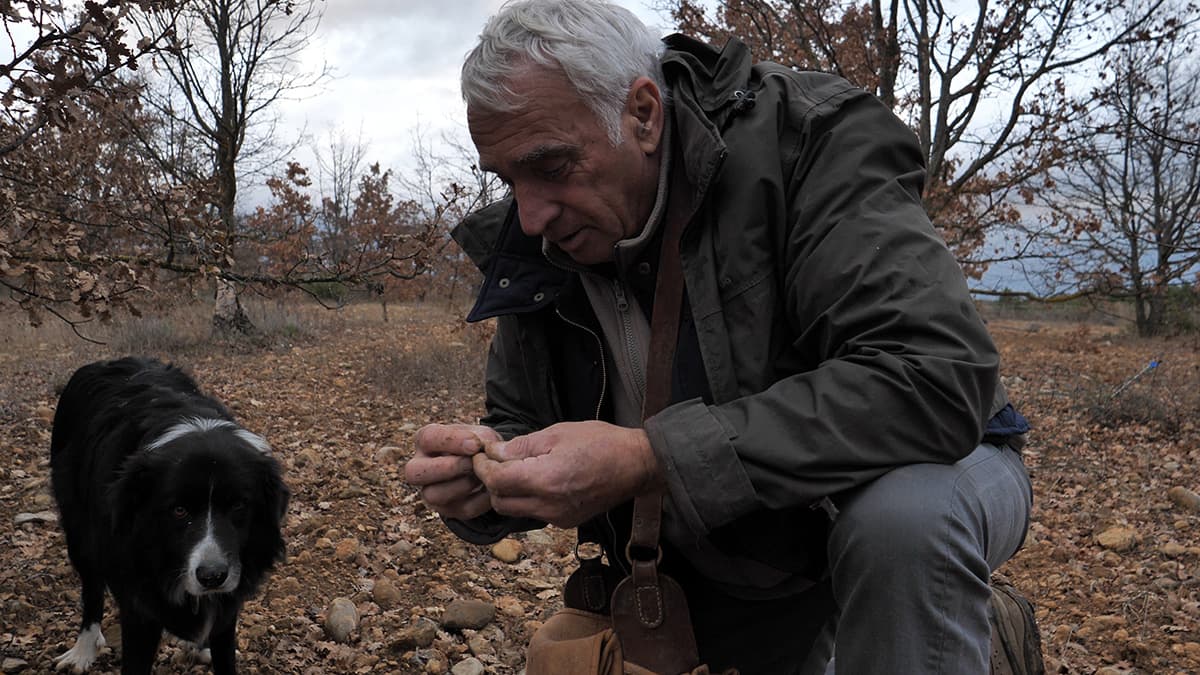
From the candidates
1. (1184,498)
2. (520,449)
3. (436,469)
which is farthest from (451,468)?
(1184,498)

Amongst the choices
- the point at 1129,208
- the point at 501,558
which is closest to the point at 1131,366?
the point at 1129,208

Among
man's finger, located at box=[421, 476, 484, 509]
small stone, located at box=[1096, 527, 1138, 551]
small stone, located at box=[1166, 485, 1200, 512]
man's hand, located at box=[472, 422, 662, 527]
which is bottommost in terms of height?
small stone, located at box=[1096, 527, 1138, 551]

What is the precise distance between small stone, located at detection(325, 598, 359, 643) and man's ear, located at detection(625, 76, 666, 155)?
2738 millimetres

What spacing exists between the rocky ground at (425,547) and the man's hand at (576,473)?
2.19 m

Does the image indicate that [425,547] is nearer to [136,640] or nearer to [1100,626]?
[136,640]

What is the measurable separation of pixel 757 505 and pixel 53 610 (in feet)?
12.6

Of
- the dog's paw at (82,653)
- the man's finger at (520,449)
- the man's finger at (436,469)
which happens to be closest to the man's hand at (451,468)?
the man's finger at (436,469)

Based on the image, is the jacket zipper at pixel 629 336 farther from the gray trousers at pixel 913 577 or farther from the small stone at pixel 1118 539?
the small stone at pixel 1118 539

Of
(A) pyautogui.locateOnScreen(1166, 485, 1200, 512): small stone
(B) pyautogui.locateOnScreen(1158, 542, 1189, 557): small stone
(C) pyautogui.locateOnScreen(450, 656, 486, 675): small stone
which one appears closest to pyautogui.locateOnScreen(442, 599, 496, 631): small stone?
(C) pyautogui.locateOnScreen(450, 656, 486, 675): small stone

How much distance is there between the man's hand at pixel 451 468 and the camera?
69.2 inches

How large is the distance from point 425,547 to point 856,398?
3716 mm

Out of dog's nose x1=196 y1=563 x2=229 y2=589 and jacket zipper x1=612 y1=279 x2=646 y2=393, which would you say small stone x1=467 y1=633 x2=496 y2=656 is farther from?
jacket zipper x1=612 y1=279 x2=646 y2=393

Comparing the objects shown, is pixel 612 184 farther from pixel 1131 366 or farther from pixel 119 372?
pixel 1131 366

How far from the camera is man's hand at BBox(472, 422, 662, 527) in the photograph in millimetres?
1482
